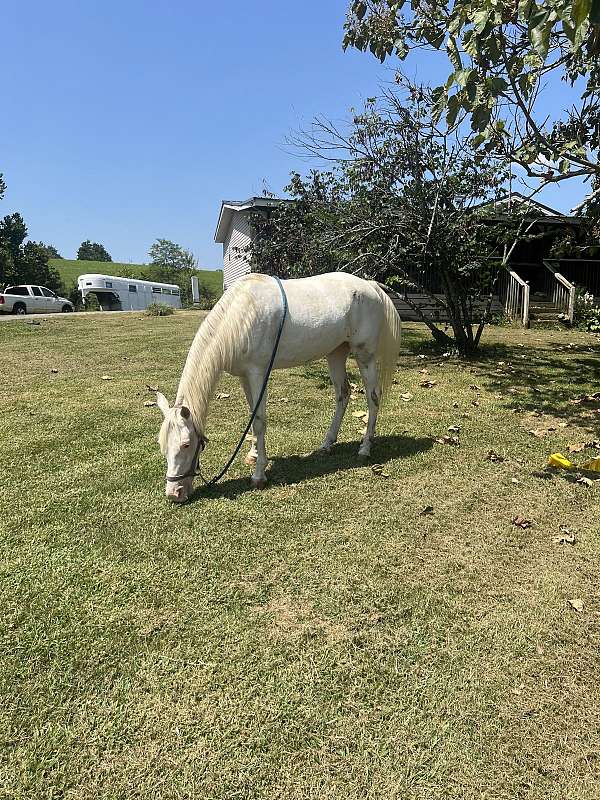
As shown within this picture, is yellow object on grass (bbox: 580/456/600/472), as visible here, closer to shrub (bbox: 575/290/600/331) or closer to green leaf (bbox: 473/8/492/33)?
green leaf (bbox: 473/8/492/33)


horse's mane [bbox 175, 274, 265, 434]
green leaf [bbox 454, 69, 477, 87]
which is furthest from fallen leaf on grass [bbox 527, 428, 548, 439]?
green leaf [bbox 454, 69, 477, 87]

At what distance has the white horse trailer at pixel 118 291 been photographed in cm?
3475

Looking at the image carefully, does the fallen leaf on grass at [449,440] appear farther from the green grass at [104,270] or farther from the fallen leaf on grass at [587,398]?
the green grass at [104,270]

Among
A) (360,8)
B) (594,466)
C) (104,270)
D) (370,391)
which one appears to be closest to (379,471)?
(370,391)

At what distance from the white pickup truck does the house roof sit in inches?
393

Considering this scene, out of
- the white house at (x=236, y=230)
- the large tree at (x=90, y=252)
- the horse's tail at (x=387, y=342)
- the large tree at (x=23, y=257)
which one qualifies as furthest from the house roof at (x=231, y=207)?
the large tree at (x=90, y=252)

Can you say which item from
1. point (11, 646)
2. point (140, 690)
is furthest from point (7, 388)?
point (140, 690)

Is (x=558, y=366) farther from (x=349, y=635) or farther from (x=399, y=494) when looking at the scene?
(x=349, y=635)

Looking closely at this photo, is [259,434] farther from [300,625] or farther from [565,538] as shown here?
[565,538]

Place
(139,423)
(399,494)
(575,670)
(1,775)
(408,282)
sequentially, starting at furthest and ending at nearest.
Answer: (408,282) → (139,423) → (399,494) → (575,670) → (1,775)

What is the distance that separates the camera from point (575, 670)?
8.06 feet

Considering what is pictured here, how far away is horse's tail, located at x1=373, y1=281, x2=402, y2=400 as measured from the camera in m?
5.16

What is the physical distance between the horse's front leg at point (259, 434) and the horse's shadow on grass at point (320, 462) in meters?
0.10

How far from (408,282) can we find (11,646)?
8.87 meters
